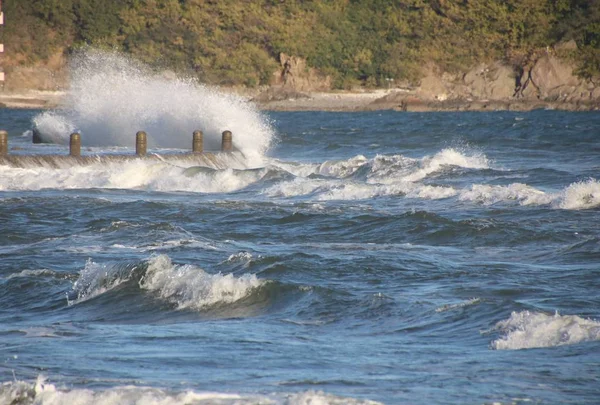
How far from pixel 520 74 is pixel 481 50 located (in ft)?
19.1

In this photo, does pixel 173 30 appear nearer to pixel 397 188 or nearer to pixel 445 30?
pixel 445 30

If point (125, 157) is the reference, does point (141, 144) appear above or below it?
above

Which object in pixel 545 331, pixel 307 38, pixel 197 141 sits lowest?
pixel 197 141

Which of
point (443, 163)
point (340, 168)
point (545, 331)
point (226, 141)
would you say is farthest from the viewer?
point (226, 141)

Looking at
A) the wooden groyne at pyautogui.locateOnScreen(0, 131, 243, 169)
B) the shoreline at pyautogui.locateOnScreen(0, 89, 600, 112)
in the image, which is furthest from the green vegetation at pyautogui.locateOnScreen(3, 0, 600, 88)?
the wooden groyne at pyautogui.locateOnScreen(0, 131, 243, 169)

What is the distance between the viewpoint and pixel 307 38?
313ft

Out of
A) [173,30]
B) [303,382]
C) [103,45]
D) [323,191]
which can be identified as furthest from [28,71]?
[303,382]

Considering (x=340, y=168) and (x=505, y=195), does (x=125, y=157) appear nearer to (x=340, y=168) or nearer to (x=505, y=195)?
(x=340, y=168)

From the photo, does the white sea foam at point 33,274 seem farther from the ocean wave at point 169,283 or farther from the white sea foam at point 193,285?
the white sea foam at point 193,285

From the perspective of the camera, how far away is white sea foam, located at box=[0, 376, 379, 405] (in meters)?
5.71

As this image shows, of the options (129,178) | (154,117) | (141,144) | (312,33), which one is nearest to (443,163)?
(141,144)

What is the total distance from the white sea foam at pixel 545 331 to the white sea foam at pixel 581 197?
886 centimetres

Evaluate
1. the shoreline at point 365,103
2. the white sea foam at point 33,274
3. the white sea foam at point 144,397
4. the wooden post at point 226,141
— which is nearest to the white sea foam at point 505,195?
the white sea foam at point 33,274

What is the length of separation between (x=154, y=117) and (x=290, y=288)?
23.5 metres
